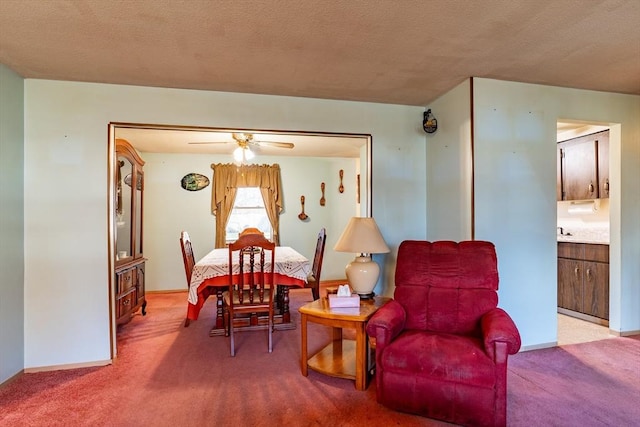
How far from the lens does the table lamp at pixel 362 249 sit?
8.94 feet

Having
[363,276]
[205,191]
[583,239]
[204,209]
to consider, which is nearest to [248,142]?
[205,191]

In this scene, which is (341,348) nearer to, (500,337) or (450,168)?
(500,337)

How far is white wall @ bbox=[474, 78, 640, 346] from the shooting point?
295 cm

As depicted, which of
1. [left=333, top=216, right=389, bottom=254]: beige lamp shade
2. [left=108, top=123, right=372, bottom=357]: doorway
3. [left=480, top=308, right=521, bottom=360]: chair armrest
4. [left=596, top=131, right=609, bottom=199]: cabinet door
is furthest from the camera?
[left=108, top=123, right=372, bottom=357]: doorway

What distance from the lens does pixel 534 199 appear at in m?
3.07

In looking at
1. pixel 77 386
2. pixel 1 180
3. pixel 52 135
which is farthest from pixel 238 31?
pixel 77 386

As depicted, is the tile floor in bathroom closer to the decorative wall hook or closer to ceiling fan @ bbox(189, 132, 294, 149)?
the decorative wall hook

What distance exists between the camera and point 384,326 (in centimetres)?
208

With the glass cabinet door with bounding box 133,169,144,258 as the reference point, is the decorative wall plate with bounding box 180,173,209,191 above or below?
above

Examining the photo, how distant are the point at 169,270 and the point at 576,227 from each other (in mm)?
6014

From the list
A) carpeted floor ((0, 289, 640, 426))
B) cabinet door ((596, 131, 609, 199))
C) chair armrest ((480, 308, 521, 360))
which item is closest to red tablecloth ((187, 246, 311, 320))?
carpeted floor ((0, 289, 640, 426))

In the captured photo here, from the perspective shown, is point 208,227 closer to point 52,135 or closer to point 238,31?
point 52,135

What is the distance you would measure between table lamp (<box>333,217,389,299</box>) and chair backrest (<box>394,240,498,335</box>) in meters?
0.24

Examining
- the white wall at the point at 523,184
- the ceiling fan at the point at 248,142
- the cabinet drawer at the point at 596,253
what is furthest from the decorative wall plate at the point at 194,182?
the cabinet drawer at the point at 596,253
